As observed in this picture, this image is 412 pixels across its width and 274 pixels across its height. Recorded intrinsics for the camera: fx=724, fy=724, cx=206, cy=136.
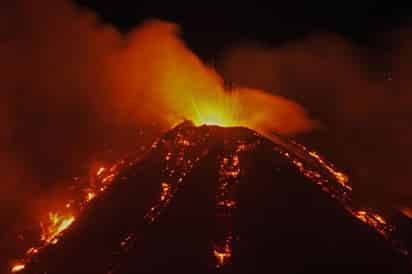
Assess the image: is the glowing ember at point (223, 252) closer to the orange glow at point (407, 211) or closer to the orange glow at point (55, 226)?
the orange glow at point (55, 226)

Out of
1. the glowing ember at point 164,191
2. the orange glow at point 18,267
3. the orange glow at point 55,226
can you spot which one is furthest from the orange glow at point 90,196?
the orange glow at point 18,267

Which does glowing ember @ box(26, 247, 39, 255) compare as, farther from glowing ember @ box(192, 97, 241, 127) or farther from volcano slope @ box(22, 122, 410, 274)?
glowing ember @ box(192, 97, 241, 127)

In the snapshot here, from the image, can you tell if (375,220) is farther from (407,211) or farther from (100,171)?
(100,171)

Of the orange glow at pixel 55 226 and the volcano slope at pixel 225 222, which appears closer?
the volcano slope at pixel 225 222

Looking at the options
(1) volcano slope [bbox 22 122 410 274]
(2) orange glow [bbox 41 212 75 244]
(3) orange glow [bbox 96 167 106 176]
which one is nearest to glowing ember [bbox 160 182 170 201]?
(1) volcano slope [bbox 22 122 410 274]

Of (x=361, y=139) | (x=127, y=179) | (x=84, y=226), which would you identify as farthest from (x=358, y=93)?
(x=84, y=226)

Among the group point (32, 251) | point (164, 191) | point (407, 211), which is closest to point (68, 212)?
point (32, 251)
